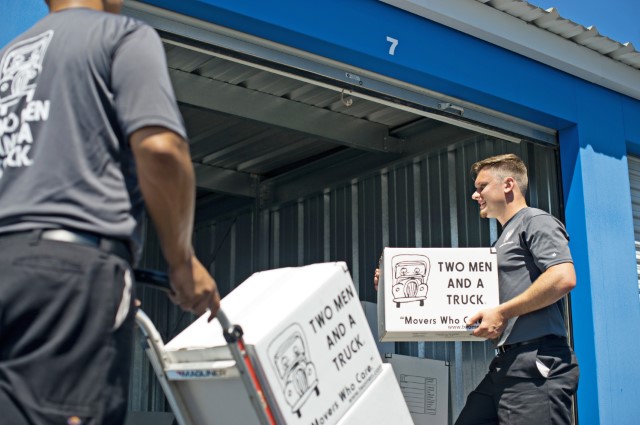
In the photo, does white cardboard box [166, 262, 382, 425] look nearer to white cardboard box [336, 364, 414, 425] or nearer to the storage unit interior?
white cardboard box [336, 364, 414, 425]

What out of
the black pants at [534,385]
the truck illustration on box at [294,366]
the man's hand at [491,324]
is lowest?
the black pants at [534,385]

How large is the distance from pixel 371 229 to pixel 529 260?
4186mm

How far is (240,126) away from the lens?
364 inches

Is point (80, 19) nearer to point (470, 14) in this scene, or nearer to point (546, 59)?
point (470, 14)

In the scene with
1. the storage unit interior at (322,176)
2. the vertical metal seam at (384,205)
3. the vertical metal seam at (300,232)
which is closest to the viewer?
the storage unit interior at (322,176)

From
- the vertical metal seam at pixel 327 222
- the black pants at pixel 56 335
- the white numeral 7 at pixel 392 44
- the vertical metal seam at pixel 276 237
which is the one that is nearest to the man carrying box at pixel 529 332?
the white numeral 7 at pixel 392 44

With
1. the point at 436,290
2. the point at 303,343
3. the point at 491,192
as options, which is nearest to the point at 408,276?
the point at 436,290

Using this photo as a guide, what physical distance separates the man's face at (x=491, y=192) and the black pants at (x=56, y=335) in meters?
3.59

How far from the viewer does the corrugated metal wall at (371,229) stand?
26.5 feet

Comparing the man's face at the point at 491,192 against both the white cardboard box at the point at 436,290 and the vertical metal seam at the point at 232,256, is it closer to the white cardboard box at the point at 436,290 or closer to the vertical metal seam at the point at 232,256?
the white cardboard box at the point at 436,290

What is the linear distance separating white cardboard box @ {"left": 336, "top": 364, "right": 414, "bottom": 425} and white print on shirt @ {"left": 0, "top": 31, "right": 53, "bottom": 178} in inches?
56.7

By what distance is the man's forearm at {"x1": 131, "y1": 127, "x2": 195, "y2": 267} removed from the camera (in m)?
2.14

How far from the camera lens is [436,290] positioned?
523cm

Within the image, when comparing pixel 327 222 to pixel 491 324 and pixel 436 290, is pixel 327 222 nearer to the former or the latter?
pixel 436 290
